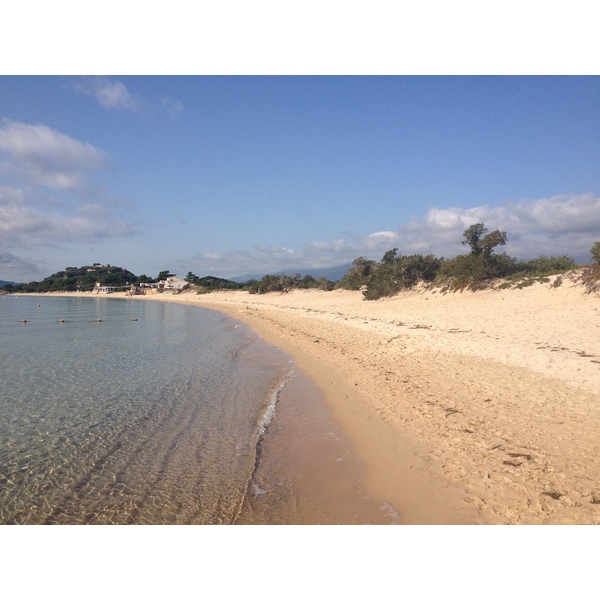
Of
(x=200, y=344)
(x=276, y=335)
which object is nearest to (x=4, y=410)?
(x=200, y=344)

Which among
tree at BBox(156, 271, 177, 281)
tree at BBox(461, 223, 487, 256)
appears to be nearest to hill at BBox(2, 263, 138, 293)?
→ tree at BBox(156, 271, 177, 281)

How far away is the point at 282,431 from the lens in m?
7.40

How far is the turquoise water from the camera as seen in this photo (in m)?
4.93

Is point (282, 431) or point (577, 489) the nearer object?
point (577, 489)

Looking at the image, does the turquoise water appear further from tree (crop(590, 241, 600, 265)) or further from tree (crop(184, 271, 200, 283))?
tree (crop(184, 271, 200, 283))

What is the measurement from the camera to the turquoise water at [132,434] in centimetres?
493

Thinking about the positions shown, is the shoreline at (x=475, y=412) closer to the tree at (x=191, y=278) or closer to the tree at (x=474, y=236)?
the tree at (x=474, y=236)

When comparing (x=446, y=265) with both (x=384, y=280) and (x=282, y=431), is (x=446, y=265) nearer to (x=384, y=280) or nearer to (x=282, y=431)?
(x=384, y=280)

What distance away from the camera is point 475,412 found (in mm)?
7246

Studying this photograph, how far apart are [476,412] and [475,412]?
0.02 metres

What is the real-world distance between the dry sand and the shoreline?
21 millimetres

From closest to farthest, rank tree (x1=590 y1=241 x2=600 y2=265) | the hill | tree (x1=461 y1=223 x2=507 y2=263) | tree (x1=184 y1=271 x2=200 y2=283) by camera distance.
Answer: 1. tree (x1=590 y1=241 x2=600 y2=265)
2. tree (x1=461 y1=223 x2=507 y2=263)
3. tree (x1=184 y1=271 x2=200 y2=283)
4. the hill
